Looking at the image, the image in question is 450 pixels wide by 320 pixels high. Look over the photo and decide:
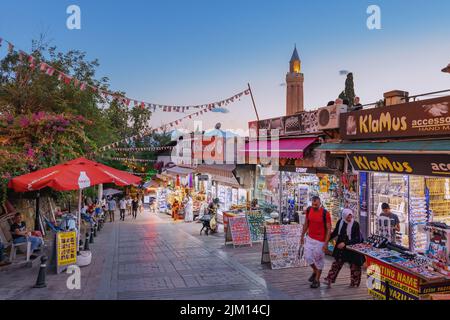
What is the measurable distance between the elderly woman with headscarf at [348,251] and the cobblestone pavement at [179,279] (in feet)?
0.82

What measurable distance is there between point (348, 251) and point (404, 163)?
2451mm

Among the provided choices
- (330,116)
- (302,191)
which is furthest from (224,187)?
(330,116)

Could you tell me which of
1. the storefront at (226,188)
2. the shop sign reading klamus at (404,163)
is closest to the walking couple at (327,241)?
the shop sign reading klamus at (404,163)

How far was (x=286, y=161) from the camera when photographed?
13.4m

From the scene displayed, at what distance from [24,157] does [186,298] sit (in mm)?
8219

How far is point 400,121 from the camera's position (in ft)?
26.8

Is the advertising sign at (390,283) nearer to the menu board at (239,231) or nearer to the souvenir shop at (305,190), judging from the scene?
the souvenir shop at (305,190)

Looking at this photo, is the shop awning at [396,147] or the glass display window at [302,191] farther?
the glass display window at [302,191]

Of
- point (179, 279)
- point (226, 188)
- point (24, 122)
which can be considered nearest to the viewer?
point (179, 279)

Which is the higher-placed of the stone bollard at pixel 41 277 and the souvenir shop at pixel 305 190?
the souvenir shop at pixel 305 190

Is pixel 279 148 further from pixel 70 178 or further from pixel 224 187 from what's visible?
pixel 224 187

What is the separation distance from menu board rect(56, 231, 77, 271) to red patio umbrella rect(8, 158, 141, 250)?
125cm

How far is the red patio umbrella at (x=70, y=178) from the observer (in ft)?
27.8
